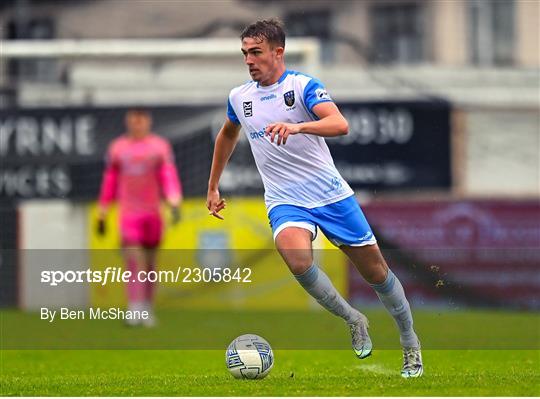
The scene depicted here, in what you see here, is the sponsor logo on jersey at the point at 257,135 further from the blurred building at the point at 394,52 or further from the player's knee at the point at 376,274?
the blurred building at the point at 394,52

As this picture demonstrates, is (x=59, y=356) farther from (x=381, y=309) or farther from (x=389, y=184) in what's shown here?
(x=389, y=184)

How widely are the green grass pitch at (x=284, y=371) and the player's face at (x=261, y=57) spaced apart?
6.06 ft

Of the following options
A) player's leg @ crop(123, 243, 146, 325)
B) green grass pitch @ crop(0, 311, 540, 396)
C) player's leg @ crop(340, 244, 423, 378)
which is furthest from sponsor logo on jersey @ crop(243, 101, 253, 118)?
player's leg @ crop(123, 243, 146, 325)

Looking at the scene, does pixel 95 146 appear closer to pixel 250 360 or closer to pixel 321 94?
pixel 250 360

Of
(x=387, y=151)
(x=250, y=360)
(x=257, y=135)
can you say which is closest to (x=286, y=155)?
(x=257, y=135)

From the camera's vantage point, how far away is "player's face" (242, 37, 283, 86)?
851 centimetres

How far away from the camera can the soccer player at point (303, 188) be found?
8.52 meters

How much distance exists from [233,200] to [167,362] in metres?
7.58

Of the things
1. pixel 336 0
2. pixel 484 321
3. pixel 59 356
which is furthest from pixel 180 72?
pixel 59 356

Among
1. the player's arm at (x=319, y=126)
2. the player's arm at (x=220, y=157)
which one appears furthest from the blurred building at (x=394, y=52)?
the player's arm at (x=319, y=126)

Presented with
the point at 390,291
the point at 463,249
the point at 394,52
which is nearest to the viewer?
the point at 390,291

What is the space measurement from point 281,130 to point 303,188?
0.91 meters

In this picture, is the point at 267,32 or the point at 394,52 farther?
the point at 394,52

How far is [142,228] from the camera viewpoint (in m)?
15.4
